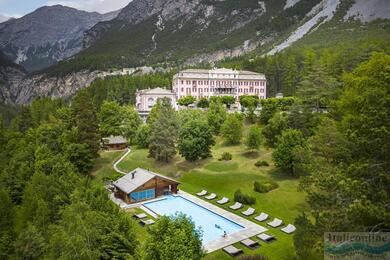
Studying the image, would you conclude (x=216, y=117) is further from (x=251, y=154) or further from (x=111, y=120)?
(x=111, y=120)

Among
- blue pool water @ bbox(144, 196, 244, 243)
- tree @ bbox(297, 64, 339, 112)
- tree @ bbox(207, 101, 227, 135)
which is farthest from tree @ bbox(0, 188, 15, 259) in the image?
tree @ bbox(297, 64, 339, 112)

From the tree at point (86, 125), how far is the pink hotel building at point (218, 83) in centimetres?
4740

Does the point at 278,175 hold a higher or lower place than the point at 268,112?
lower

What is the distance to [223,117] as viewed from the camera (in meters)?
69.8

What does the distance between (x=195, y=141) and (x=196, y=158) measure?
3.14m

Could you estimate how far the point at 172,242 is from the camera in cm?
1947

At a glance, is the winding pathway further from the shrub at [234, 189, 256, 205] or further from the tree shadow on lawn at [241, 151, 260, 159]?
the shrub at [234, 189, 256, 205]

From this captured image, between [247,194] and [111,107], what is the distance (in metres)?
45.6

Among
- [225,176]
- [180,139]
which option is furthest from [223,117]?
[225,176]

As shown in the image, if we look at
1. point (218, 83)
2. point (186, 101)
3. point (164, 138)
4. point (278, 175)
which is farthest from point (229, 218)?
point (218, 83)

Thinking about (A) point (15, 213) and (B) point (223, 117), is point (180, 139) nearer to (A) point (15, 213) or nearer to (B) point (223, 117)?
(B) point (223, 117)

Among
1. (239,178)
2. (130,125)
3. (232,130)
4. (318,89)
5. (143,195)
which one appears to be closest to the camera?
(143,195)

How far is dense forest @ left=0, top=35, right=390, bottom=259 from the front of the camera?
60.7ft
